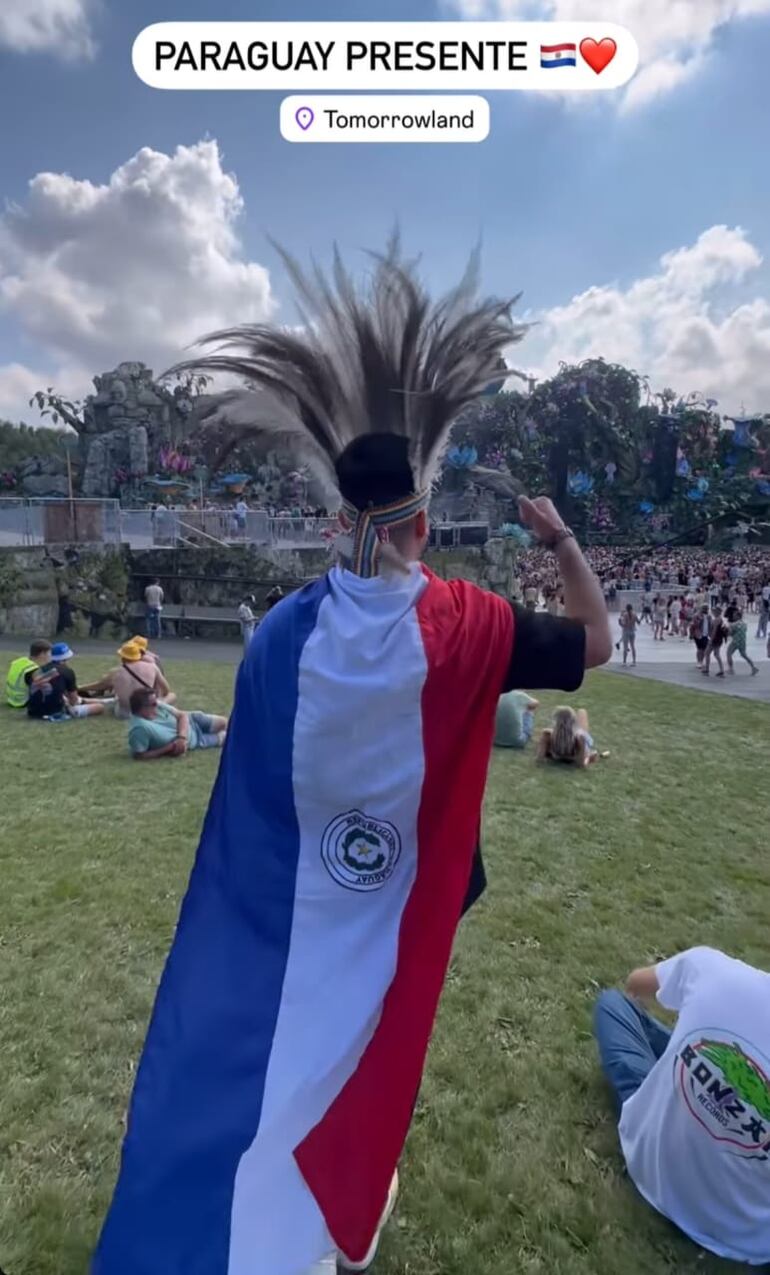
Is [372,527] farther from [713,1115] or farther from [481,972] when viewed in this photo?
[481,972]

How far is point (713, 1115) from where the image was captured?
2.29m

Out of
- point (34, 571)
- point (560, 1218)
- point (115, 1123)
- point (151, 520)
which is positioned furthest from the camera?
point (151, 520)

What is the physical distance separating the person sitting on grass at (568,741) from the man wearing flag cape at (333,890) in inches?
242

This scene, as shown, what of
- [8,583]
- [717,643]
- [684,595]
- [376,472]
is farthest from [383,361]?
[684,595]

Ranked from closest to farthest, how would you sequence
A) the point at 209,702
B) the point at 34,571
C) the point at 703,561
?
the point at 209,702, the point at 34,571, the point at 703,561

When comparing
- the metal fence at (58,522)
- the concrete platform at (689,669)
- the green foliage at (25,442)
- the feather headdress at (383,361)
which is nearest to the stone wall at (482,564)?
the concrete platform at (689,669)

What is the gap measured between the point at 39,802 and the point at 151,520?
16.5 metres

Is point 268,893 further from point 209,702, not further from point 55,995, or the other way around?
point 209,702

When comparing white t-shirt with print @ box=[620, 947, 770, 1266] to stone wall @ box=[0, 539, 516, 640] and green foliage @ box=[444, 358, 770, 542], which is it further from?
green foliage @ box=[444, 358, 770, 542]

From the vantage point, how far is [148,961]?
4203 mm

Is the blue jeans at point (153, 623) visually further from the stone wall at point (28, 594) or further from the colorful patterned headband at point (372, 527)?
the colorful patterned headband at point (372, 527)

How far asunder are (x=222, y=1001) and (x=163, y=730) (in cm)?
657

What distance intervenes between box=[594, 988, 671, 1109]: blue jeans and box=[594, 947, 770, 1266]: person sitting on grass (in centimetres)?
25

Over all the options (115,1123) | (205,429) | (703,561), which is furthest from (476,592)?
(703,561)
